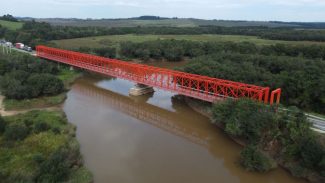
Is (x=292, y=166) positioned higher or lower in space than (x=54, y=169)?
lower

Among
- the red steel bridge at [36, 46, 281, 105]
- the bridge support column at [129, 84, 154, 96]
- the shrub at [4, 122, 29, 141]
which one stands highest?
the red steel bridge at [36, 46, 281, 105]

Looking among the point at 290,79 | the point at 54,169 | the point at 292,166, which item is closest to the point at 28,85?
the point at 54,169

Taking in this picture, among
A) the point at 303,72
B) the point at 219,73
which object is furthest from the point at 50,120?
the point at 303,72

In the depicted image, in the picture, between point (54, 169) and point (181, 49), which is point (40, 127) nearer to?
point (54, 169)

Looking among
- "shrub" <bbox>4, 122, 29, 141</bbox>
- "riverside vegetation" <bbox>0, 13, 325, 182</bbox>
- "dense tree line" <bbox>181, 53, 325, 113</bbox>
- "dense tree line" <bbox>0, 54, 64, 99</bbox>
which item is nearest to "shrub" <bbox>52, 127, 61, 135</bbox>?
"shrub" <bbox>4, 122, 29, 141</bbox>

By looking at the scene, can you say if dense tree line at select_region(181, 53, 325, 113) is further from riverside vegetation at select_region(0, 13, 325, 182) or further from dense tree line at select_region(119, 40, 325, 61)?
dense tree line at select_region(119, 40, 325, 61)

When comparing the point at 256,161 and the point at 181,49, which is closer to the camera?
the point at 256,161

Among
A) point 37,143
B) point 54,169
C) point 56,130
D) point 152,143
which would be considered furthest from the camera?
point 152,143
